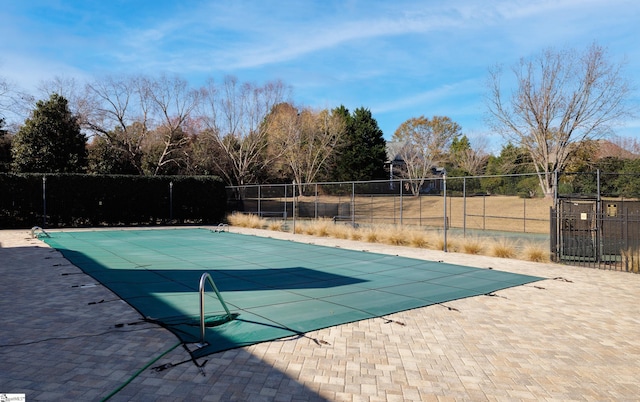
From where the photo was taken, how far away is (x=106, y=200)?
21.3 meters

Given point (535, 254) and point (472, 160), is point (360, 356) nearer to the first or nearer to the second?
point (535, 254)

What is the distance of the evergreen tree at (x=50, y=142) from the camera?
22.7 m

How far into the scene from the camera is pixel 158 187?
74.7 ft

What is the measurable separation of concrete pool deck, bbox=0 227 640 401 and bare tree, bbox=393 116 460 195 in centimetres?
3780

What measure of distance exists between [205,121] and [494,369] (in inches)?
1160

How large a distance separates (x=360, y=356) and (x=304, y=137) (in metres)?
31.6

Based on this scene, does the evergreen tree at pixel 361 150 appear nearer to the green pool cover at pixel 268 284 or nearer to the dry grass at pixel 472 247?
the dry grass at pixel 472 247

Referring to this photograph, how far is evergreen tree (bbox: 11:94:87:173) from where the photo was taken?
2270 cm

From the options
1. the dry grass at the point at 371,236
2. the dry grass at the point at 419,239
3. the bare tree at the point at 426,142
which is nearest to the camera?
the dry grass at the point at 419,239

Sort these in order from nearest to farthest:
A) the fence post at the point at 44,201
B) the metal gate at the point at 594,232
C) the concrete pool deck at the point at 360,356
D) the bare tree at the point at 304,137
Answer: the concrete pool deck at the point at 360,356 → the metal gate at the point at 594,232 → the fence post at the point at 44,201 → the bare tree at the point at 304,137

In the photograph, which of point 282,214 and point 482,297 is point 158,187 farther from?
point 482,297

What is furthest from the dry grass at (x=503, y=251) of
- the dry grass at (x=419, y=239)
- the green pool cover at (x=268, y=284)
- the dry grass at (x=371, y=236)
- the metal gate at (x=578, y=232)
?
the dry grass at (x=371, y=236)

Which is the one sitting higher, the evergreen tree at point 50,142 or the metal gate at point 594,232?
the evergreen tree at point 50,142

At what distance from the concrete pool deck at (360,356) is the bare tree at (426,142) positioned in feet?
124
